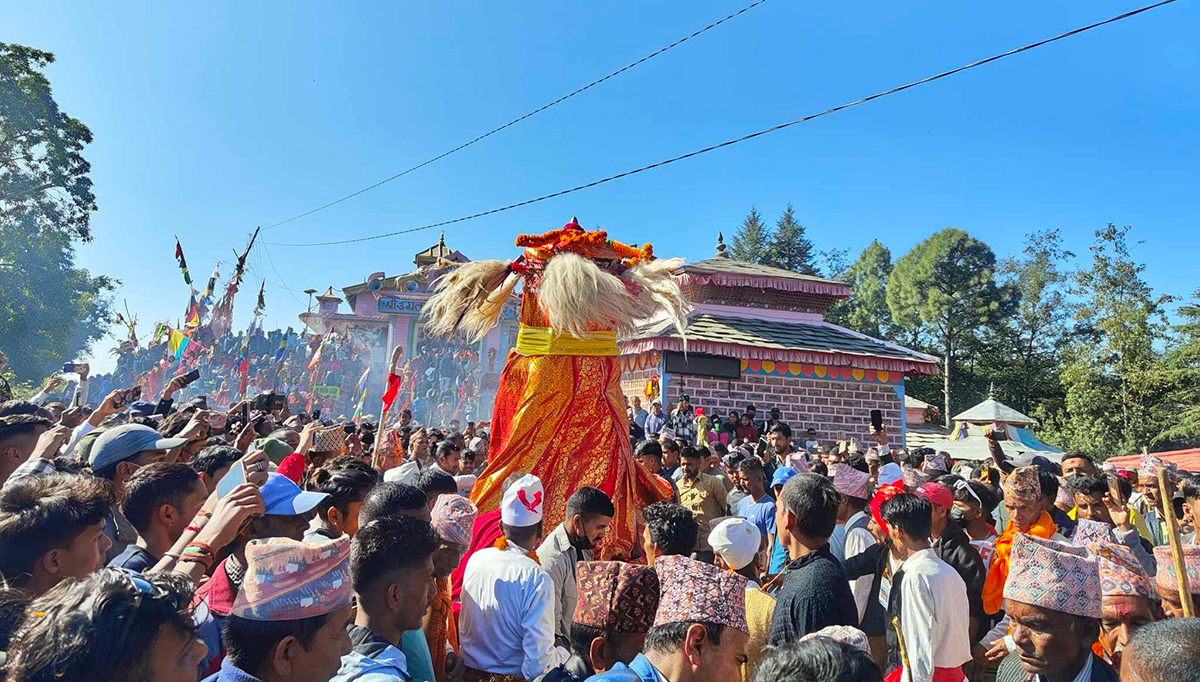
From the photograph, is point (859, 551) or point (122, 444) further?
point (859, 551)

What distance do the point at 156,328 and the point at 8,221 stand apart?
8.45m

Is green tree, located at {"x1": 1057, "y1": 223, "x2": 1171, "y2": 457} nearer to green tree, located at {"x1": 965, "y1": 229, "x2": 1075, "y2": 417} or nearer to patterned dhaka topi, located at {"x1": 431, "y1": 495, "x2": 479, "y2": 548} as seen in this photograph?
green tree, located at {"x1": 965, "y1": 229, "x2": 1075, "y2": 417}

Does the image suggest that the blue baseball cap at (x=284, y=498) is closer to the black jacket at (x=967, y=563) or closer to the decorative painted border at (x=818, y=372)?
the black jacket at (x=967, y=563)

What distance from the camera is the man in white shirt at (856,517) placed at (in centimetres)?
423

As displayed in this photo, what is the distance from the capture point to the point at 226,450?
13.7 feet

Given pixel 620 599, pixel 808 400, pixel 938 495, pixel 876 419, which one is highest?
pixel 808 400

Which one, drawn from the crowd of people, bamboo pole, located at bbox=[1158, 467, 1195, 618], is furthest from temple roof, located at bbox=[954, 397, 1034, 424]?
bamboo pole, located at bbox=[1158, 467, 1195, 618]

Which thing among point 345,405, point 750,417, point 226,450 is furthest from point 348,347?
point 226,450

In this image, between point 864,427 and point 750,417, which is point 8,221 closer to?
point 750,417

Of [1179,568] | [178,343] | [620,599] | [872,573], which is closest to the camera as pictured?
[620,599]

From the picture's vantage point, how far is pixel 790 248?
5428 centimetres

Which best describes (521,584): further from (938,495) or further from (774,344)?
(774,344)

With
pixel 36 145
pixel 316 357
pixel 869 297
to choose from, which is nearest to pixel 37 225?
pixel 36 145

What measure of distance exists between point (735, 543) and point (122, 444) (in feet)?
10.5
